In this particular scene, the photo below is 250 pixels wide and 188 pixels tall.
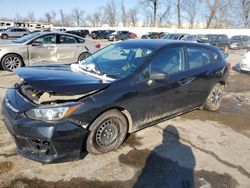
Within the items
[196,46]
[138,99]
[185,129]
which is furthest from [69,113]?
[196,46]

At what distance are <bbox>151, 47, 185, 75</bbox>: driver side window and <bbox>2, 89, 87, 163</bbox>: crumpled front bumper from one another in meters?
1.73

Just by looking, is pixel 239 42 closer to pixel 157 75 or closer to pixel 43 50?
pixel 43 50

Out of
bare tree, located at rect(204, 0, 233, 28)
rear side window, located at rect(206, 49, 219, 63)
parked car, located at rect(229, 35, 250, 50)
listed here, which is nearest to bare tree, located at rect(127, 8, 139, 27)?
bare tree, located at rect(204, 0, 233, 28)

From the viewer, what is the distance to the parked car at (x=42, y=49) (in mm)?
9363

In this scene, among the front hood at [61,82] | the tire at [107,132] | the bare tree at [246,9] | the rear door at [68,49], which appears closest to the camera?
the front hood at [61,82]

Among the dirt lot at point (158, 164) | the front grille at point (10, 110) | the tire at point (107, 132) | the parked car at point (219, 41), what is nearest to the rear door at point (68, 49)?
the dirt lot at point (158, 164)

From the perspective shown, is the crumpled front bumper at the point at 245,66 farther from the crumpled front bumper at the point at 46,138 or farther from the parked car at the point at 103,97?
the crumpled front bumper at the point at 46,138

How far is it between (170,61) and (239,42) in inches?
1037

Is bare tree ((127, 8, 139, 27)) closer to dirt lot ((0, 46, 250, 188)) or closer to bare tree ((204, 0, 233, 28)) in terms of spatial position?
bare tree ((204, 0, 233, 28))

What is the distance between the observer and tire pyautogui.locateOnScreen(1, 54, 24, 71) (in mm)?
9328

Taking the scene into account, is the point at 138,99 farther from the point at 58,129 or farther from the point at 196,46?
the point at 196,46

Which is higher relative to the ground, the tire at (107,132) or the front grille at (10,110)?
the front grille at (10,110)

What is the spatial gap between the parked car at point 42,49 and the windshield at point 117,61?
5473mm

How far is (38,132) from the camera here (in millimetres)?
3104
